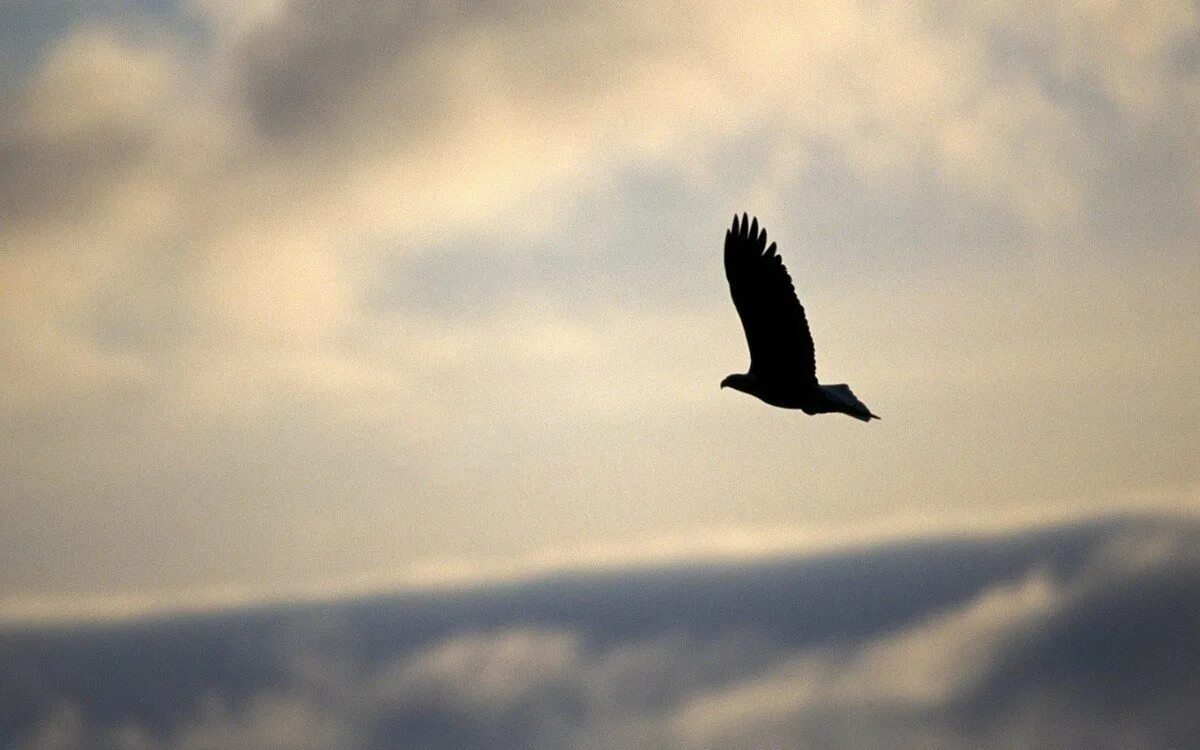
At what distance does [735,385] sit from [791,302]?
2.39 metres

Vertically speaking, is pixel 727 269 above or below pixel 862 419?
above

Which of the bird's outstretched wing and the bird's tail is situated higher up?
the bird's outstretched wing

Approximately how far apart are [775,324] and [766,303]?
48 centimetres

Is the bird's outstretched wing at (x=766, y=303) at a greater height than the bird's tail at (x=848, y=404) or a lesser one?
greater

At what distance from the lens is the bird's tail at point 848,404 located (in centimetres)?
4416

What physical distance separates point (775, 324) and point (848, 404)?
7.04 feet

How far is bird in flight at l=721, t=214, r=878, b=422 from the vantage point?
44.3m

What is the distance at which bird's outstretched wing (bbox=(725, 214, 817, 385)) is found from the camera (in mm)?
44312

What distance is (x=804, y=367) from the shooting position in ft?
147

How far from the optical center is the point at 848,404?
44.3 m

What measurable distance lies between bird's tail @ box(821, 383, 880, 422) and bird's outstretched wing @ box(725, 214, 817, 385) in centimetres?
55

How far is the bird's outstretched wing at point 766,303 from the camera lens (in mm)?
44312

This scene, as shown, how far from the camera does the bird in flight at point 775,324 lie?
44281 millimetres

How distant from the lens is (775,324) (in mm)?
44594
